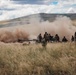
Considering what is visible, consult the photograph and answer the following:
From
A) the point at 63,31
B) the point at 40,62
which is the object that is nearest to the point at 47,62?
the point at 40,62

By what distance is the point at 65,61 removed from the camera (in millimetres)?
13891

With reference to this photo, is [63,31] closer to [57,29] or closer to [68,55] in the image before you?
[57,29]

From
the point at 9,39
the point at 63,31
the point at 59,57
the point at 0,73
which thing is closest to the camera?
the point at 0,73

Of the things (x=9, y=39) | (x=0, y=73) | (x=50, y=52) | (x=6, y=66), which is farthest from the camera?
(x=9, y=39)

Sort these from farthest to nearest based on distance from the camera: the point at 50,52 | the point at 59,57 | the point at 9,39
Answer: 1. the point at 9,39
2. the point at 50,52
3. the point at 59,57

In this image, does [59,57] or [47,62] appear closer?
[47,62]

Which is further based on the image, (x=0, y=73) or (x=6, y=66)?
(x=6, y=66)

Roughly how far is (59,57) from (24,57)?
185 cm

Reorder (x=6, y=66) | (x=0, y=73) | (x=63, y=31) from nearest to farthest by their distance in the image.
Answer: (x=0, y=73) < (x=6, y=66) < (x=63, y=31)

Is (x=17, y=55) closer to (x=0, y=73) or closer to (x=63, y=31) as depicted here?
(x=0, y=73)

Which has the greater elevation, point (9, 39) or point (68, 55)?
point (68, 55)

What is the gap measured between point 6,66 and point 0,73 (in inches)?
36.2

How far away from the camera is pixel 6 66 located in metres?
13.8

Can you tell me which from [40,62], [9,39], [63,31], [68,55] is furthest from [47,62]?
[63,31]
